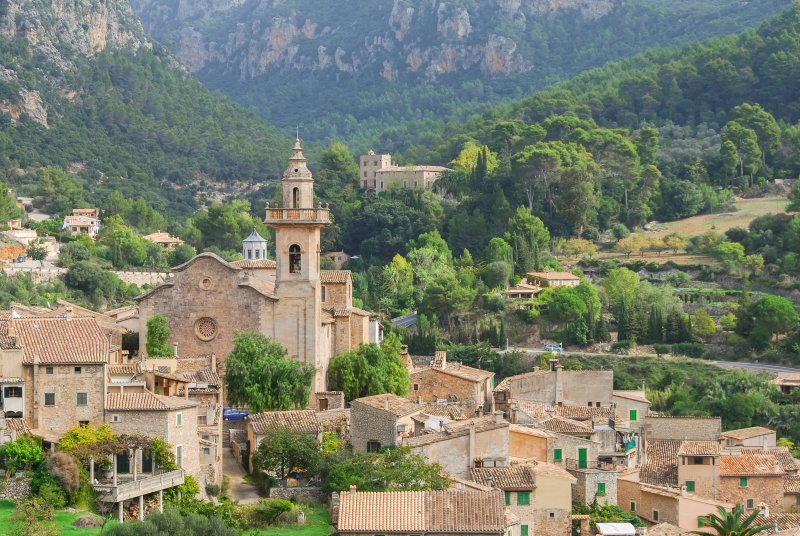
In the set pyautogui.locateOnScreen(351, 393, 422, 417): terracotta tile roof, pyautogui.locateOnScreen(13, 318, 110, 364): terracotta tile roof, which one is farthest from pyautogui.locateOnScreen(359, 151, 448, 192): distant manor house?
pyautogui.locateOnScreen(13, 318, 110, 364): terracotta tile roof

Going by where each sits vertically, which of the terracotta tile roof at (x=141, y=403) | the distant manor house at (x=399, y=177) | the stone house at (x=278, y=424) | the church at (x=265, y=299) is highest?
the distant manor house at (x=399, y=177)

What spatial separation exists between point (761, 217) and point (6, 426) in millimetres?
66130

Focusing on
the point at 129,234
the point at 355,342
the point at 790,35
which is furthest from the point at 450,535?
the point at 790,35

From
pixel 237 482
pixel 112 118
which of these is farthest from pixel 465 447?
pixel 112 118

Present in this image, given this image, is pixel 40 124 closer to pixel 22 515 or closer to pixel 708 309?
pixel 708 309

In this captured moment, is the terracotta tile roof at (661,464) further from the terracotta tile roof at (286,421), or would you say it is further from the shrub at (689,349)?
the shrub at (689,349)

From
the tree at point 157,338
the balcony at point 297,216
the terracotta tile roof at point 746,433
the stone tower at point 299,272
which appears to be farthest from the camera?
the terracotta tile roof at point 746,433

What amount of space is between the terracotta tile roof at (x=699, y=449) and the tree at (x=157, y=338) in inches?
619

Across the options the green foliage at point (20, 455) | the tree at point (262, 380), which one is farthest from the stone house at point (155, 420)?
the tree at point (262, 380)

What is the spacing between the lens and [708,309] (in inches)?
3310

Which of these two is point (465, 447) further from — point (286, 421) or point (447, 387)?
point (447, 387)

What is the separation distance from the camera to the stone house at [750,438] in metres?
54.5

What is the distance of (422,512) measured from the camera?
3797cm

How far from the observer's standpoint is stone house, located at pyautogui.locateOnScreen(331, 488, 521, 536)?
3741cm
